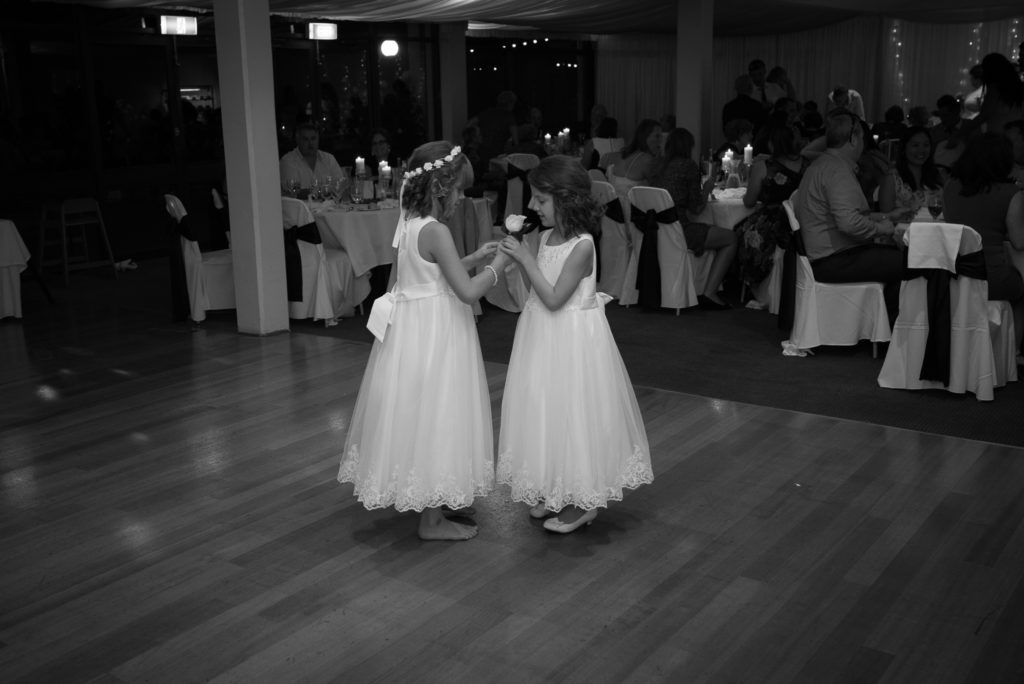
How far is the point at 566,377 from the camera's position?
378 centimetres

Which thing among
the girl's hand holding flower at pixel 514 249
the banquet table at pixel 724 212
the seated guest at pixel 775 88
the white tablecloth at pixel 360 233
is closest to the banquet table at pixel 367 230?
the white tablecloth at pixel 360 233

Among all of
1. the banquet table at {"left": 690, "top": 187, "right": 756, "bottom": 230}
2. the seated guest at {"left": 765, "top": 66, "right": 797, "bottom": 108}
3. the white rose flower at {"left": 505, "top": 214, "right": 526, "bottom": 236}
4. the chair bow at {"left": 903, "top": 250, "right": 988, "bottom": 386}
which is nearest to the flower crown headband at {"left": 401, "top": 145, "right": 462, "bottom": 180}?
the white rose flower at {"left": 505, "top": 214, "right": 526, "bottom": 236}

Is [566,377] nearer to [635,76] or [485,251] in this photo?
[485,251]

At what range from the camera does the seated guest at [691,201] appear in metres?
7.97

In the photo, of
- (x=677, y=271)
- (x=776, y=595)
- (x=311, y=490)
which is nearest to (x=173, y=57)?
(x=677, y=271)

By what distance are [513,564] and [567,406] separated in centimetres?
58

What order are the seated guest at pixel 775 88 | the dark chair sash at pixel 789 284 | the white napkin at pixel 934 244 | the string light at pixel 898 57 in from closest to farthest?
the white napkin at pixel 934 244
the dark chair sash at pixel 789 284
the seated guest at pixel 775 88
the string light at pixel 898 57

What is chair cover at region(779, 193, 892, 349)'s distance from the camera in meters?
6.56

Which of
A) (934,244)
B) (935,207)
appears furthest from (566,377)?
(935,207)

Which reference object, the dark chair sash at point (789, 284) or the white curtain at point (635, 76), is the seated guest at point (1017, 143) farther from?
the white curtain at point (635, 76)

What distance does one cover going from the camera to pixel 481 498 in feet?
14.5

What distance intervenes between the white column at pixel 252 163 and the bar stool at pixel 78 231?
304 centimetres

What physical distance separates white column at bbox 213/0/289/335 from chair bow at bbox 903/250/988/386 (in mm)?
4086

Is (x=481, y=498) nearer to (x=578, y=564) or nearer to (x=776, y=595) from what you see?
(x=578, y=564)
